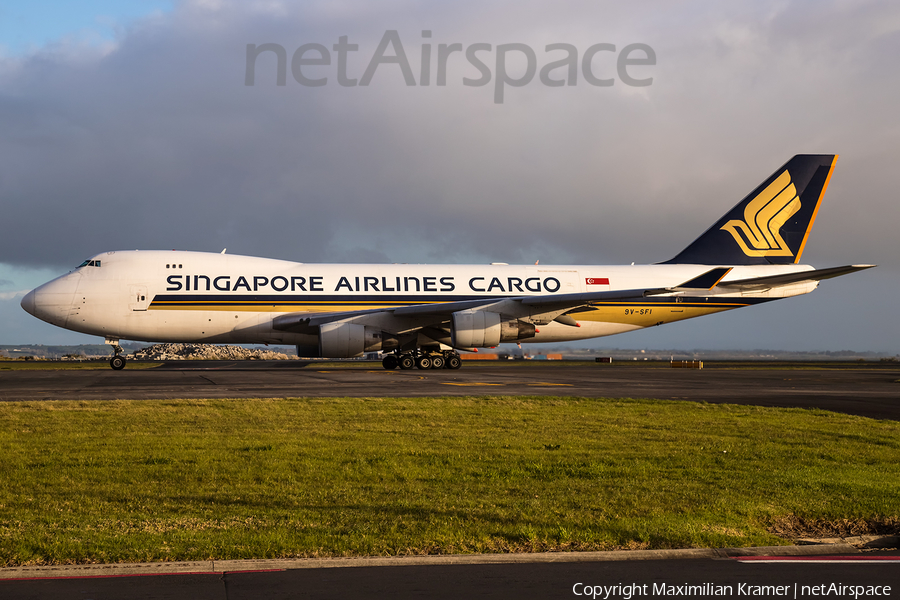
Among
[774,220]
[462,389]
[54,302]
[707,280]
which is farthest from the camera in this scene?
[774,220]

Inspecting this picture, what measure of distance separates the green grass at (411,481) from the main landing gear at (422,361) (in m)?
19.2

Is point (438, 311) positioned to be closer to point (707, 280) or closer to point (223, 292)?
point (223, 292)

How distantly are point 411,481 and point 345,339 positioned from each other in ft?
73.7

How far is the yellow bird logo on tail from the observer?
127ft

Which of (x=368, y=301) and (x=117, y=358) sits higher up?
(x=368, y=301)

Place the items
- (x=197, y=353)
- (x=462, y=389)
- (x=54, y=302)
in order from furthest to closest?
(x=197, y=353) < (x=54, y=302) < (x=462, y=389)

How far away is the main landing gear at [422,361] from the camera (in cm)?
3384

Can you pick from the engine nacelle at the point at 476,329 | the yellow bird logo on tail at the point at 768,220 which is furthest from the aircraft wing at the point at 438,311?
the yellow bird logo on tail at the point at 768,220

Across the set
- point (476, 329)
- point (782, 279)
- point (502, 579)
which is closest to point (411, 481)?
point (502, 579)

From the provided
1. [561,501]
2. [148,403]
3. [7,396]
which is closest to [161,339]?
[7,396]

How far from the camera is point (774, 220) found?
127ft

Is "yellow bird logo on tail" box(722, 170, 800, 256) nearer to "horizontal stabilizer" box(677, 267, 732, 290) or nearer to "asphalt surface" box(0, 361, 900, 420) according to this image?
"horizontal stabilizer" box(677, 267, 732, 290)

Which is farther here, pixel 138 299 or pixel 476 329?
pixel 138 299

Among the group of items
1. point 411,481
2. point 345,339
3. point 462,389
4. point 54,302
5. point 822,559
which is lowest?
point 822,559
